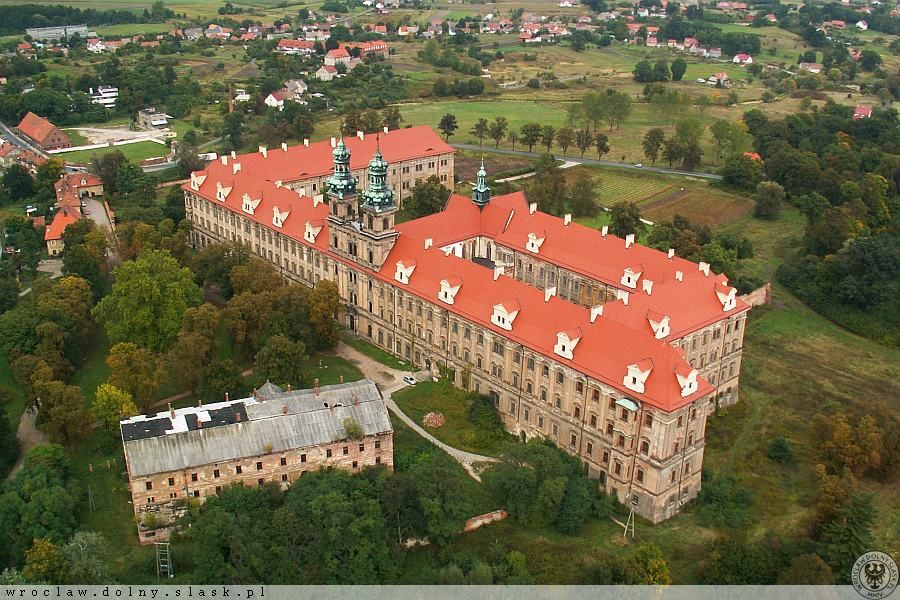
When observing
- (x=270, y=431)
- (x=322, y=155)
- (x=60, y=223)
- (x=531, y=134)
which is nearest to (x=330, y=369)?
(x=270, y=431)

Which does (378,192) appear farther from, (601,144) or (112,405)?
(601,144)

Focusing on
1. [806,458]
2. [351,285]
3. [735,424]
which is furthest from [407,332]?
[806,458]

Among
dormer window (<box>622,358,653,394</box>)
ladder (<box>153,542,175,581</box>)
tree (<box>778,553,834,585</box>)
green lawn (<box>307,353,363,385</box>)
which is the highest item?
dormer window (<box>622,358,653,394</box>)

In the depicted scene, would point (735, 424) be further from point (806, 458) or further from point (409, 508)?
point (409, 508)

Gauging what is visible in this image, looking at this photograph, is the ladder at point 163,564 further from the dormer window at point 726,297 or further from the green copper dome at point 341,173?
the dormer window at point 726,297

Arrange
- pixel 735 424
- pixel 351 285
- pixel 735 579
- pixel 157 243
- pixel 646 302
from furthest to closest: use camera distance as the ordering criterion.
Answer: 1. pixel 157 243
2. pixel 351 285
3. pixel 735 424
4. pixel 646 302
5. pixel 735 579

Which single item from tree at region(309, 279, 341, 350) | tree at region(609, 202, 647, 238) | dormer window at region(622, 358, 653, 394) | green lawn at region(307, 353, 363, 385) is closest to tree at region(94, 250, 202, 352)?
tree at region(309, 279, 341, 350)

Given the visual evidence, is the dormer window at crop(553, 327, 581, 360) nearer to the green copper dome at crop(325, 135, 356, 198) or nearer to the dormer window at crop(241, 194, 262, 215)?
the green copper dome at crop(325, 135, 356, 198)
